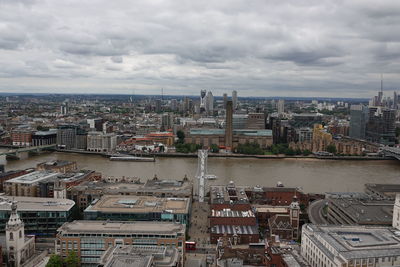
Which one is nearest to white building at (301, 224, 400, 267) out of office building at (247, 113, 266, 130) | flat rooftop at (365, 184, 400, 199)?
flat rooftop at (365, 184, 400, 199)

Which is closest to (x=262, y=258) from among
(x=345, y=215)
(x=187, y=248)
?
(x=187, y=248)

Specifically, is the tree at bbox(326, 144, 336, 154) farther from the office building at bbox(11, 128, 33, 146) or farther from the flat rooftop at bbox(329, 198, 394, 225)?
the office building at bbox(11, 128, 33, 146)

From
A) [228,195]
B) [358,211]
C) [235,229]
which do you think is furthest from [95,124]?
[358,211]

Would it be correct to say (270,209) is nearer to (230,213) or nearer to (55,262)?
(230,213)

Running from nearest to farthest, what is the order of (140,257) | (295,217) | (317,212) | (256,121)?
(140,257) → (295,217) → (317,212) → (256,121)

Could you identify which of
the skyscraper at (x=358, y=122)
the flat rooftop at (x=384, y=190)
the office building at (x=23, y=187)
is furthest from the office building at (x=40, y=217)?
the skyscraper at (x=358, y=122)
